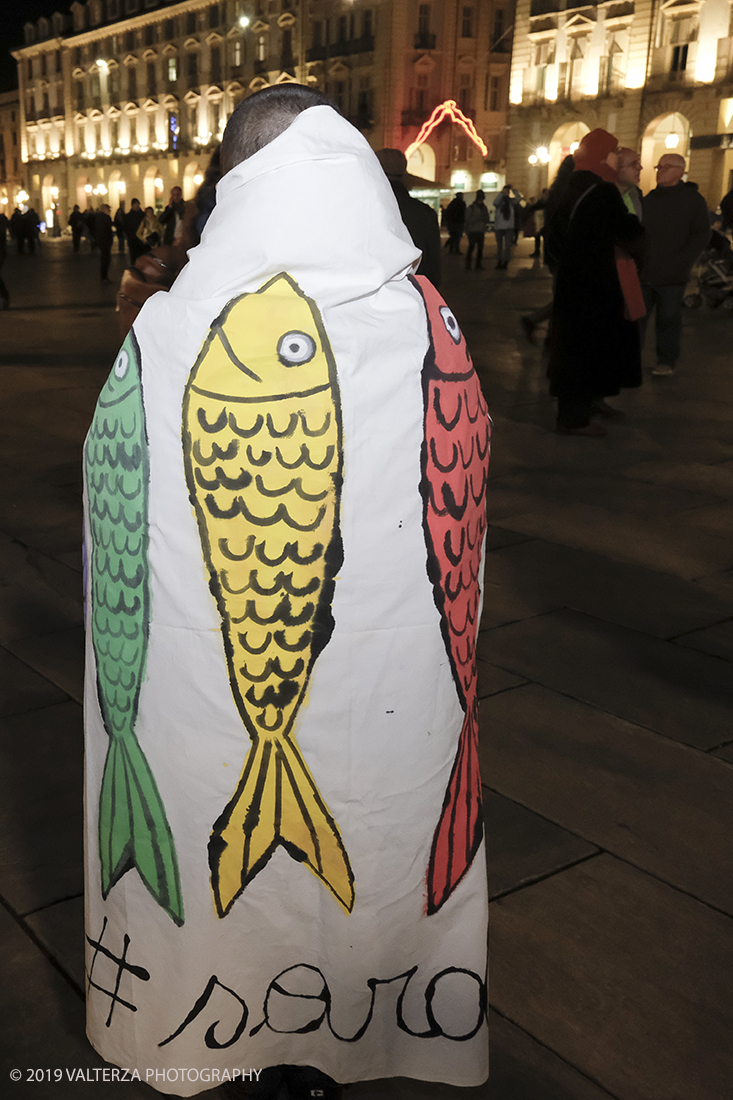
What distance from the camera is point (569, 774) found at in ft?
9.10

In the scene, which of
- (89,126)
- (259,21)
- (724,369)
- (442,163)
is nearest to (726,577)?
(724,369)

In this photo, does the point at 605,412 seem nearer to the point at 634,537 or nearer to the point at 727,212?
the point at 634,537

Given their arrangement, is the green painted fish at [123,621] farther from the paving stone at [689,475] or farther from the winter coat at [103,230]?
the winter coat at [103,230]

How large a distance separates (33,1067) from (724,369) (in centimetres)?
837

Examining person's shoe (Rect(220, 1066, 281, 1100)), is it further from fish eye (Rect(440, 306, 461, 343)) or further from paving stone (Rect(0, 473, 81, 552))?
paving stone (Rect(0, 473, 81, 552))

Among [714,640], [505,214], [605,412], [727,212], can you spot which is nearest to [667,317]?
[605,412]

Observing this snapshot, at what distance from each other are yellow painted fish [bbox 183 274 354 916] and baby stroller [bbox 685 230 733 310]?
13.0 metres

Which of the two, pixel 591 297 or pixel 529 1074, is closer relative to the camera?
pixel 529 1074

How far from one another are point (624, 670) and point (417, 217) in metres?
2.94

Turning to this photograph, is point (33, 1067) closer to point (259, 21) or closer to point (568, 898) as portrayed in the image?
point (568, 898)

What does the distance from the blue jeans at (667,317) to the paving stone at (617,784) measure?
17.9 ft

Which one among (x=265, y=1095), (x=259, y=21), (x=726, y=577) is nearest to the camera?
(x=265, y=1095)

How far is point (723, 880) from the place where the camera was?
7.72 feet

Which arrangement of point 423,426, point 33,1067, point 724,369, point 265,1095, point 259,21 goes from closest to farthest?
1. point 423,426
2. point 265,1095
3. point 33,1067
4. point 724,369
5. point 259,21
